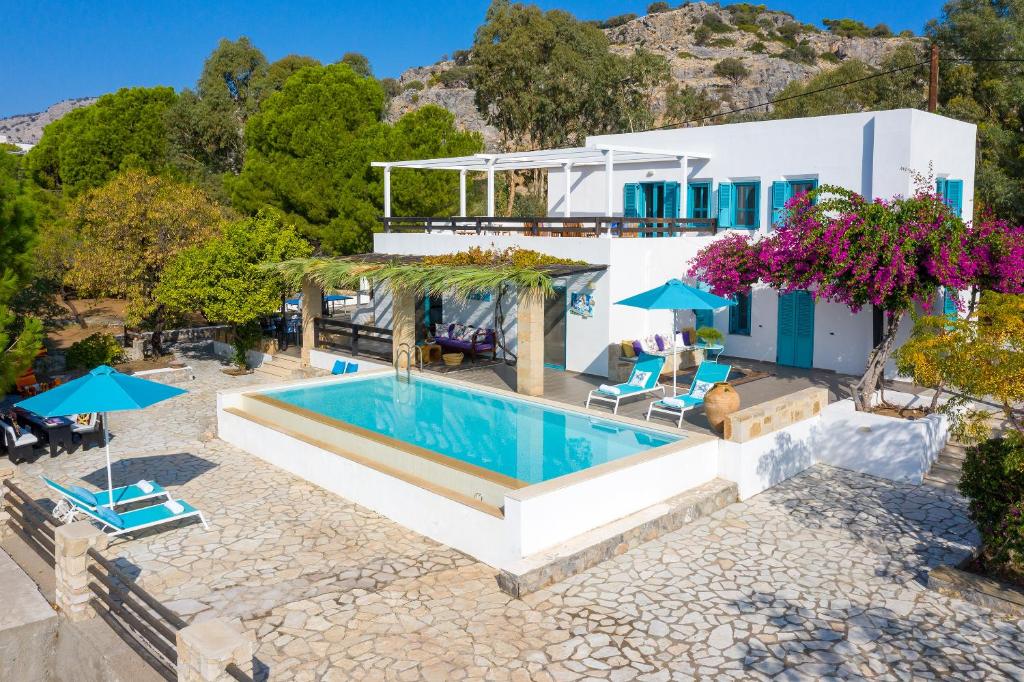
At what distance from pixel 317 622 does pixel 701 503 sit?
18.3ft

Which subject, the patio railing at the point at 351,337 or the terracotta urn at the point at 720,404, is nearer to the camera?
the terracotta urn at the point at 720,404

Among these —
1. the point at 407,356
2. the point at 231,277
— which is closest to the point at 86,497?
the point at 407,356

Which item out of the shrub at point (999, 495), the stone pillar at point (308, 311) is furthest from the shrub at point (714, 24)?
the shrub at point (999, 495)

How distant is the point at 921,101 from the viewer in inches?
1704

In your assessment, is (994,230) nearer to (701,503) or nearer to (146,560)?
(701,503)

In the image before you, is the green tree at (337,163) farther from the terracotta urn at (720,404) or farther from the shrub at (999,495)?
the shrub at (999,495)

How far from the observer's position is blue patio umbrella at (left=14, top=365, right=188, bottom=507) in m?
11.4

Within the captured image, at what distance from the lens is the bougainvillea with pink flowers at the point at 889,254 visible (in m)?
14.2

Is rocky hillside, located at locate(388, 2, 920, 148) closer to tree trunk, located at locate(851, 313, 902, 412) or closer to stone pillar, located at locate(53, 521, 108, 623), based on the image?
tree trunk, located at locate(851, 313, 902, 412)

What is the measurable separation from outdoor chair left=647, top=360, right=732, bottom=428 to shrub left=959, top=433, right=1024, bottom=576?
5.26 m

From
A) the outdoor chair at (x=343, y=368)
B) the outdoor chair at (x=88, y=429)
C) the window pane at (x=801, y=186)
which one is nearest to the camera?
the outdoor chair at (x=88, y=429)

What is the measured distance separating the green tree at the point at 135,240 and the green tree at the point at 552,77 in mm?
26839

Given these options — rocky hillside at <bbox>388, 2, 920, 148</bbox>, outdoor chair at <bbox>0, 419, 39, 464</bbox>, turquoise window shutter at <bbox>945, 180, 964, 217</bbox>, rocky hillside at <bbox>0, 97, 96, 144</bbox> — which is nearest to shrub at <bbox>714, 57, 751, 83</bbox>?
rocky hillside at <bbox>388, 2, 920, 148</bbox>

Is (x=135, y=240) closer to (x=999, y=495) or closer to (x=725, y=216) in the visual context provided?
(x=725, y=216)
